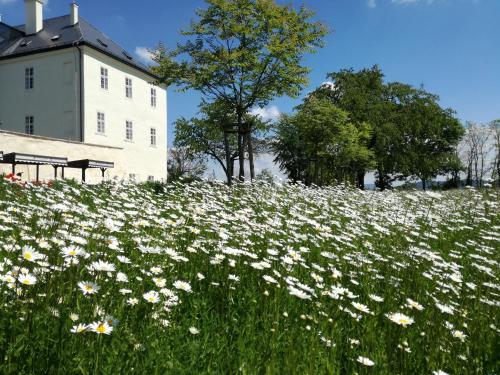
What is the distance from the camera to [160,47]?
74.2 feet

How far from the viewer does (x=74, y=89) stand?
97.7 ft

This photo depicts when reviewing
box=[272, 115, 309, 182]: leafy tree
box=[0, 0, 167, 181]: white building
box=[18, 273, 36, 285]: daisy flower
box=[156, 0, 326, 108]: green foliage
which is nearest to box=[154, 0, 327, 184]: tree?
box=[156, 0, 326, 108]: green foliage

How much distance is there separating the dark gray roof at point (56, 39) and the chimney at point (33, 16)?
448 mm

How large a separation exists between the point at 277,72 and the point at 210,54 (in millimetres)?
3669

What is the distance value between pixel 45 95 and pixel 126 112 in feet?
20.9

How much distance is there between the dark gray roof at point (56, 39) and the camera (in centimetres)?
3072

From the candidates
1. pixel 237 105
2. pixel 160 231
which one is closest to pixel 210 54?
pixel 237 105

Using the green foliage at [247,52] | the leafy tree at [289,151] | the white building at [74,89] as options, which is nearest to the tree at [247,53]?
the green foliage at [247,52]

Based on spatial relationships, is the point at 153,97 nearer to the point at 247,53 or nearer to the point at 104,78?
the point at 104,78

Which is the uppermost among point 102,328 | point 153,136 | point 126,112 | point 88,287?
point 126,112

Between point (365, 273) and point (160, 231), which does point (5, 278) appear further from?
point (365, 273)

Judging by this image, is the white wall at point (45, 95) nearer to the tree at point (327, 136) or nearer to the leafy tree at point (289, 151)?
the tree at point (327, 136)

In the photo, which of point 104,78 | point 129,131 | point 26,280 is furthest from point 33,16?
point 26,280

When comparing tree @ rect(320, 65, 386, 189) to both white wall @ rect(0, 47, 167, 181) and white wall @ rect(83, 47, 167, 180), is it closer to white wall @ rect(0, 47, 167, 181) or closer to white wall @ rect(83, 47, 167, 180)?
white wall @ rect(83, 47, 167, 180)
